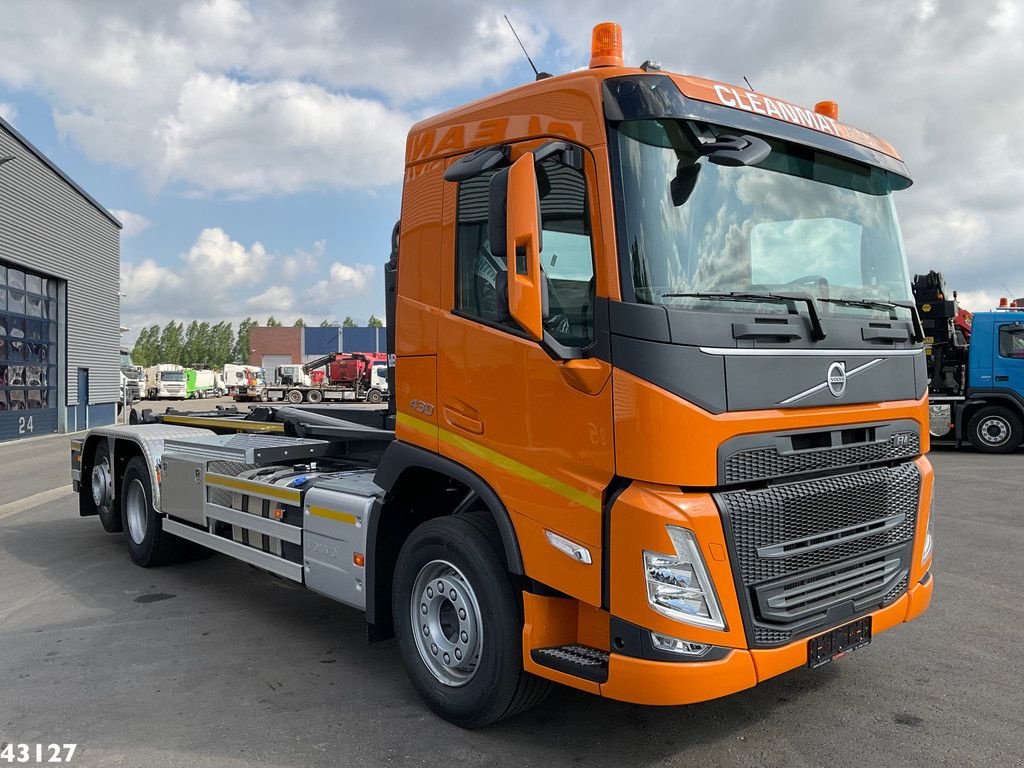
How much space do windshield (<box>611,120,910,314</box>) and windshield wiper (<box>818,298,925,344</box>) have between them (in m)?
0.03

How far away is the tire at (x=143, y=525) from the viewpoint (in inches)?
271

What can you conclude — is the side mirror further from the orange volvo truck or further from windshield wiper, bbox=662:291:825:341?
windshield wiper, bbox=662:291:825:341

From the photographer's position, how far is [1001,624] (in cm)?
521

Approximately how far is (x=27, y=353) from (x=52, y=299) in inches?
106

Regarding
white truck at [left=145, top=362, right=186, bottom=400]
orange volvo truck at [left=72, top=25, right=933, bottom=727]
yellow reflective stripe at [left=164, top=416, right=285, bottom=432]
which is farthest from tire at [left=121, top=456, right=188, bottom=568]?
white truck at [left=145, top=362, right=186, bottom=400]

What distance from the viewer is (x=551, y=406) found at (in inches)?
130

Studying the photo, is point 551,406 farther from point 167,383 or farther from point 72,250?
point 167,383

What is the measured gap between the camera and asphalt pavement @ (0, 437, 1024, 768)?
3494 millimetres

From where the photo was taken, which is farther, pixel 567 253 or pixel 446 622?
pixel 446 622

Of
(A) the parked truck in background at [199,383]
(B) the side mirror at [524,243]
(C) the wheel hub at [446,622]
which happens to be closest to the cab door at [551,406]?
(B) the side mirror at [524,243]

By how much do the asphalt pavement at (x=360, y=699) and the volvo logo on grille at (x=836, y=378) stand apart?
1589mm

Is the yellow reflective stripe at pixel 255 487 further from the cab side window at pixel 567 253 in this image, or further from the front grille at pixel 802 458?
the front grille at pixel 802 458

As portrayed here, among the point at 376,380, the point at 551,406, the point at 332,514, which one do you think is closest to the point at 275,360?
the point at 376,380

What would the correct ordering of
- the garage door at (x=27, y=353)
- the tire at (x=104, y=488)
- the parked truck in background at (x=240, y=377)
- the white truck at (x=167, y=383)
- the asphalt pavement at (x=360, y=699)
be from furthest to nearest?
the parked truck in background at (x=240, y=377)
the white truck at (x=167, y=383)
the garage door at (x=27, y=353)
the tire at (x=104, y=488)
the asphalt pavement at (x=360, y=699)
